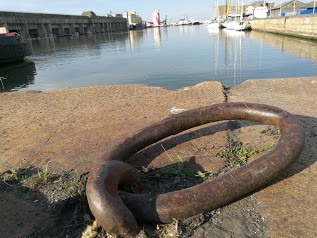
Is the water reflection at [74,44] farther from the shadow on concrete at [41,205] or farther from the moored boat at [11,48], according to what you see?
the shadow on concrete at [41,205]

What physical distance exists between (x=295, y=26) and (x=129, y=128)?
32.5 metres

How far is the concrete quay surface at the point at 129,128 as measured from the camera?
1925mm

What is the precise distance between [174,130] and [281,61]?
13136mm

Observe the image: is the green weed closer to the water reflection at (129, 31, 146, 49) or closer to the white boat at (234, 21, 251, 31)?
the water reflection at (129, 31, 146, 49)

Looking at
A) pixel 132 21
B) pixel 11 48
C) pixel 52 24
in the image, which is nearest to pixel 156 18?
pixel 132 21

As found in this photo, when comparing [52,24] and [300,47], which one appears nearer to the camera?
[300,47]

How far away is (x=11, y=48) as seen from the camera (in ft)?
68.4

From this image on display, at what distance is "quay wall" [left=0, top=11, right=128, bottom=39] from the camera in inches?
1893

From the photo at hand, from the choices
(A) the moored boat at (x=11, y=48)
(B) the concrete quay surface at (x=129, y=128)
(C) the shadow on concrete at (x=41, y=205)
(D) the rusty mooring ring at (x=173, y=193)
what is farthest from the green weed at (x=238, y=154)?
(A) the moored boat at (x=11, y=48)

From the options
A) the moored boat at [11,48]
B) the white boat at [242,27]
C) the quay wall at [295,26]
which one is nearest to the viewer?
the moored boat at [11,48]

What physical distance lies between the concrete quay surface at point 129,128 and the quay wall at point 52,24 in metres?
46.3

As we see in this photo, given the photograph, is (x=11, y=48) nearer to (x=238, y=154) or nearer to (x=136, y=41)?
(x=238, y=154)

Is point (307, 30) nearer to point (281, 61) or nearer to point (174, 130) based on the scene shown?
point (281, 61)

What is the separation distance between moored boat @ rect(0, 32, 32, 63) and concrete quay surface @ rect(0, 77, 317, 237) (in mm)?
→ 17242
